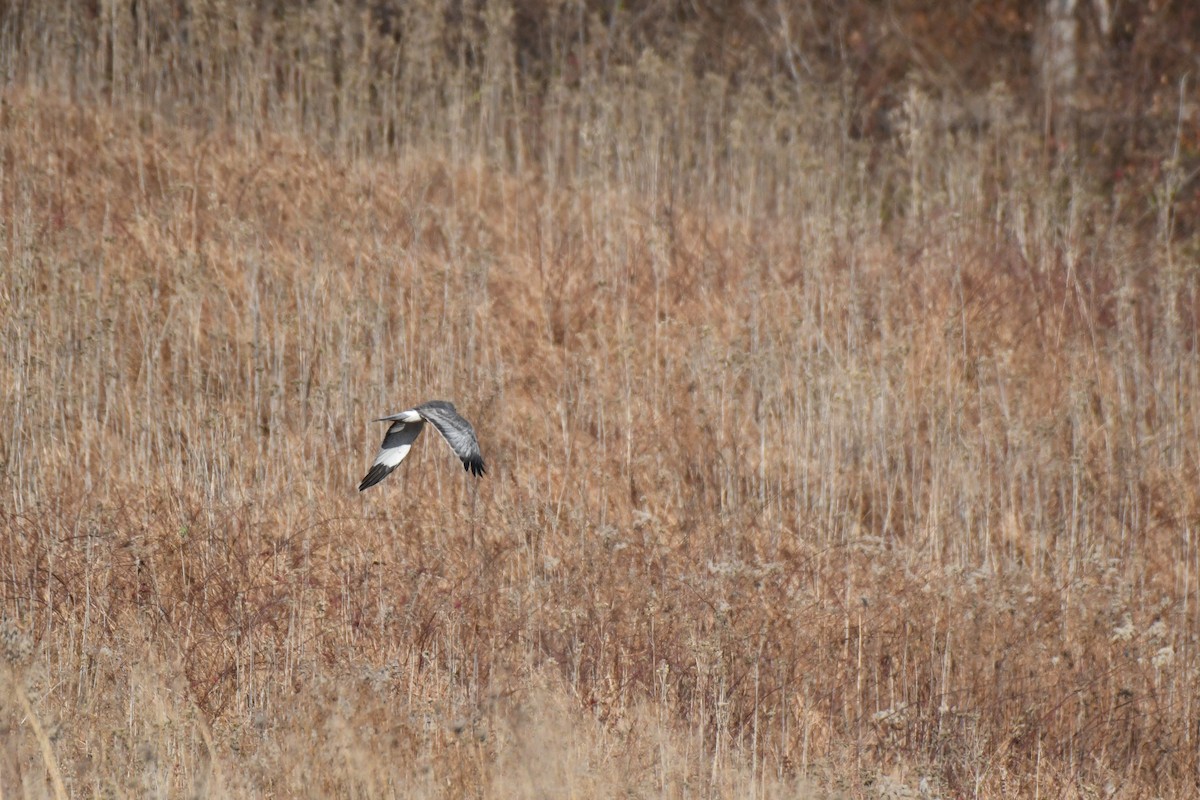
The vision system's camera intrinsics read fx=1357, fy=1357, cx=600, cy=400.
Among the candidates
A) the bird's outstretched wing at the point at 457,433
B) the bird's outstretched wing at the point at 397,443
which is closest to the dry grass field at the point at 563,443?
the bird's outstretched wing at the point at 397,443

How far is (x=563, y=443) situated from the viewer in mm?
5355

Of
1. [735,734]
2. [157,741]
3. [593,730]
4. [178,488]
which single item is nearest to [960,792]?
[735,734]

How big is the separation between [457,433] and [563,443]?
142 cm

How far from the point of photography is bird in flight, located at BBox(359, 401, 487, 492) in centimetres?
388

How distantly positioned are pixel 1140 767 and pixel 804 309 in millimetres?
2325

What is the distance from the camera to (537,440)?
5.32 m

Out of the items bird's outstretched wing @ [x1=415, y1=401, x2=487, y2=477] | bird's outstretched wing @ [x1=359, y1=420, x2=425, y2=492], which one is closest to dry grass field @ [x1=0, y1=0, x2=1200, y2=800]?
bird's outstretched wing @ [x1=359, y1=420, x2=425, y2=492]

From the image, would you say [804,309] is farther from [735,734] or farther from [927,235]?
[735,734]

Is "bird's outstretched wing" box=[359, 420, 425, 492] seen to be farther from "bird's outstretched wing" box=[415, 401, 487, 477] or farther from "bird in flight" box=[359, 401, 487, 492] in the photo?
"bird's outstretched wing" box=[415, 401, 487, 477]

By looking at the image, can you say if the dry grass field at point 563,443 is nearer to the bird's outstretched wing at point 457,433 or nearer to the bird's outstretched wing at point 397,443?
the bird's outstretched wing at point 397,443

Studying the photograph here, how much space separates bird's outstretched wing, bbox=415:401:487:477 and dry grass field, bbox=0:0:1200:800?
20.5 inches

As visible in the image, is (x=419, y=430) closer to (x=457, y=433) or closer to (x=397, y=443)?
(x=397, y=443)

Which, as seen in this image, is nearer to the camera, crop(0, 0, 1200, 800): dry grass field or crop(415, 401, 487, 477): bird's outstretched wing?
crop(0, 0, 1200, 800): dry grass field

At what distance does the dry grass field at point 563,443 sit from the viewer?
3.62 m
